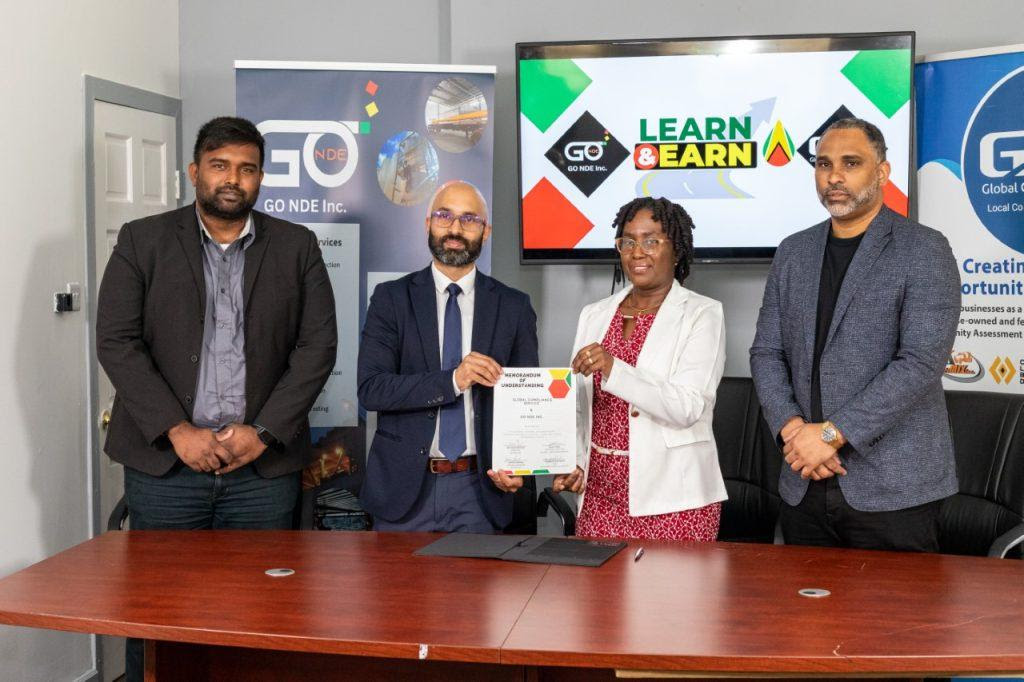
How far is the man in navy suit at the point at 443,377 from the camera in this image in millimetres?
3160

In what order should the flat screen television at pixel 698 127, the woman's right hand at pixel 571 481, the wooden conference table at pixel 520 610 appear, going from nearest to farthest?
the wooden conference table at pixel 520 610
the woman's right hand at pixel 571 481
the flat screen television at pixel 698 127

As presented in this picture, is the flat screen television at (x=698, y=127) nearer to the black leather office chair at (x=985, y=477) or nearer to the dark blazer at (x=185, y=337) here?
the black leather office chair at (x=985, y=477)

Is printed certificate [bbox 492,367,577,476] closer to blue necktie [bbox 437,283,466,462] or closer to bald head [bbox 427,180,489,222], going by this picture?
blue necktie [bbox 437,283,466,462]

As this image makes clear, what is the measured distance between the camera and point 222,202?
3.30m

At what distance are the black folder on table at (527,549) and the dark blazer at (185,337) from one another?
0.75 meters

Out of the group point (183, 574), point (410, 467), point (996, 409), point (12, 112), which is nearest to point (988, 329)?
point (996, 409)

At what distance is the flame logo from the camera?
14.3 ft

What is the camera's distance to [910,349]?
9.15 ft

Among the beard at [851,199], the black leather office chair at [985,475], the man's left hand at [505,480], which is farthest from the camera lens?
the black leather office chair at [985,475]

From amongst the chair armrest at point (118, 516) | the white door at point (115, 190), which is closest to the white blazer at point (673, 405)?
the chair armrest at point (118, 516)

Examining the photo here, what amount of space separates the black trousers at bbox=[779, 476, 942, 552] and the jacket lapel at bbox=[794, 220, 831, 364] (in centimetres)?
40

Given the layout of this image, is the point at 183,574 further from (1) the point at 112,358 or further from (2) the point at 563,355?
(2) the point at 563,355

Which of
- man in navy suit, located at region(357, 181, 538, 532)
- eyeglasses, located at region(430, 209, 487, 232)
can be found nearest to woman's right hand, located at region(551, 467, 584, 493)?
man in navy suit, located at region(357, 181, 538, 532)

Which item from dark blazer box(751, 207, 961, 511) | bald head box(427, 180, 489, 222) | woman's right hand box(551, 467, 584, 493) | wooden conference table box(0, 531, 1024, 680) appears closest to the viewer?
wooden conference table box(0, 531, 1024, 680)
